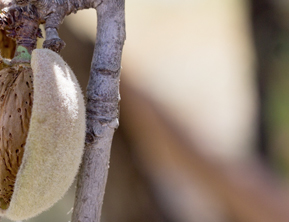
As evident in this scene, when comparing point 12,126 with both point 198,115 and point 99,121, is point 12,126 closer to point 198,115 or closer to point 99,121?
point 99,121

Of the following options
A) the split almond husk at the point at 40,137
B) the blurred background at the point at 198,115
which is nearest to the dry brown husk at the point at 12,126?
the split almond husk at the point at 40,137

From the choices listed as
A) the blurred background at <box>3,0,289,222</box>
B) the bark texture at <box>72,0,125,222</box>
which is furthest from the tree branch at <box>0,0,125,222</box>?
the blurred background at <box>3,0,289,222</box>

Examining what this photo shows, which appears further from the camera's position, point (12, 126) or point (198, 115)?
point (198, 115)

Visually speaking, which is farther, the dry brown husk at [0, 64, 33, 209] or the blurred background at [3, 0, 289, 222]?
the blurred background at [3, 0, 289, 222]

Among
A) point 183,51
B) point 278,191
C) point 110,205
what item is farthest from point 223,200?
point 183,51

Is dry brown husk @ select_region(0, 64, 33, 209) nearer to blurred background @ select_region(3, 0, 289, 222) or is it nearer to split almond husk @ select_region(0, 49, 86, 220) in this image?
split almond husk @ select_region(0, 49, 86, 220)

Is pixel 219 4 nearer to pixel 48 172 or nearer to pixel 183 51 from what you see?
pixel 183 51

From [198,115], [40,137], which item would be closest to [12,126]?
[40,137]
